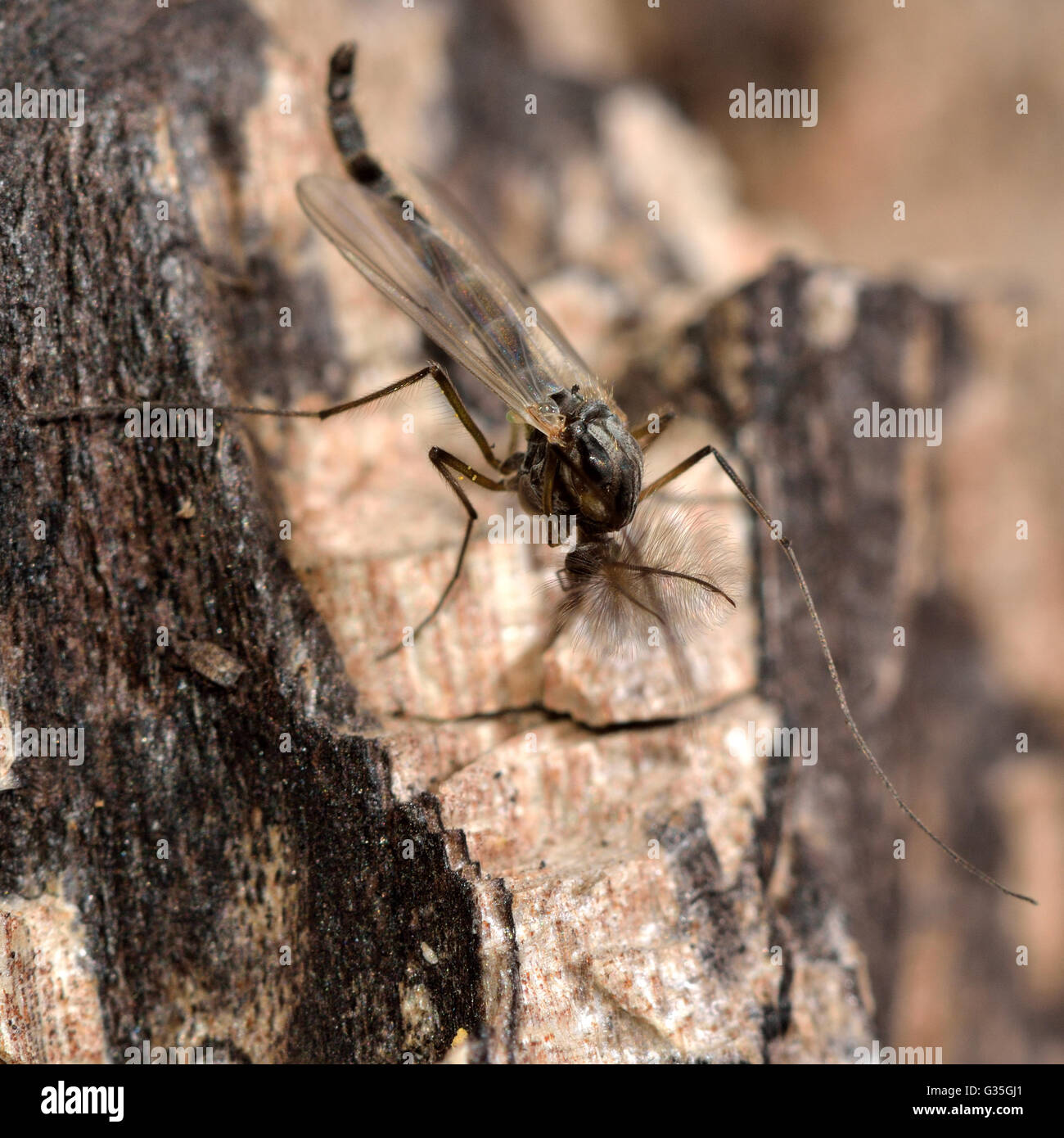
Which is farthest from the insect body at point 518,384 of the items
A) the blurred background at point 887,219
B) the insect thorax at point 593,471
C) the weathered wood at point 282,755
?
the blurred background at point 887,219

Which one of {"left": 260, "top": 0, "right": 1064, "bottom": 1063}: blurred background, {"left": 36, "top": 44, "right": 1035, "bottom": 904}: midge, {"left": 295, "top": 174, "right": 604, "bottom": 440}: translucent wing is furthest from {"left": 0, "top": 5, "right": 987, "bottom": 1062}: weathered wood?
{"left": 260, "top": 0, "right": 1064, "bottom": 1063}: blurred background

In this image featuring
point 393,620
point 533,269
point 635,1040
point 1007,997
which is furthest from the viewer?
point 533,269

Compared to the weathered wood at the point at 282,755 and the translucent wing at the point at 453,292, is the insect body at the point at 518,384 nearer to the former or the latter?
the translucent wing at the point at 453,292

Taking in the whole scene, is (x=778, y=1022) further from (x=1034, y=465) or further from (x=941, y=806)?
(x=1034, y=465)

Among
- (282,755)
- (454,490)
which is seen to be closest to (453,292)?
(454,490)

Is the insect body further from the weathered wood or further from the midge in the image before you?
the weathered wood

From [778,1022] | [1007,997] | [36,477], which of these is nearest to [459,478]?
[36,477]
